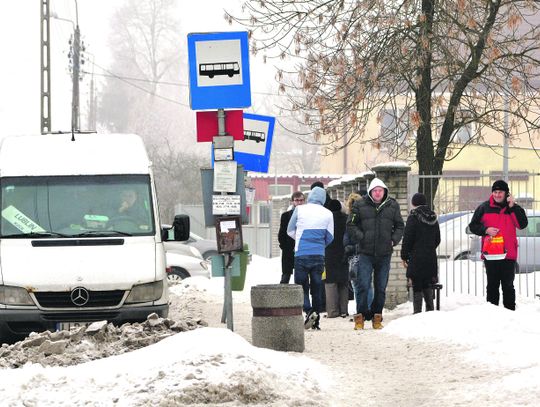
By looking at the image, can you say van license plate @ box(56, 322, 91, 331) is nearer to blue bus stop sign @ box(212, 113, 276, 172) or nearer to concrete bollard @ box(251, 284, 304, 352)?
concrete bollard @ box(251, 284, 304, 352)

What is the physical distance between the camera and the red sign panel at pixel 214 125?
11953 mm

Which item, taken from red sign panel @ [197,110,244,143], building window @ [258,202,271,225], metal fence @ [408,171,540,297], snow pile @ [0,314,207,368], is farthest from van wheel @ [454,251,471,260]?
building window @ [258,202,271,225]

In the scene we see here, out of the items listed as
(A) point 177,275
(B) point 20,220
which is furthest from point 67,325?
(A) point 177,275

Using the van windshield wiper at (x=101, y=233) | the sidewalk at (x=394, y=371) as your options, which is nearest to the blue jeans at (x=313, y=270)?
the sidewalk at (x=394, y=371)

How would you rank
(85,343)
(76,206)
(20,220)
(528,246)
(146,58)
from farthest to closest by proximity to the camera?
(146,58), (528,246), (76,206), (20,220), (85,343)

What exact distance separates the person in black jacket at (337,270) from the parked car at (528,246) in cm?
231

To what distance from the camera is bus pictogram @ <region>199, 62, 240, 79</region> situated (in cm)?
1184

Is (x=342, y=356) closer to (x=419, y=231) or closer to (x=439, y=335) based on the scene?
(x=439, y=335)

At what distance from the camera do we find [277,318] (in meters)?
11.8

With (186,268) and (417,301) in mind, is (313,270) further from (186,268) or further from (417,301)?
(186,268)

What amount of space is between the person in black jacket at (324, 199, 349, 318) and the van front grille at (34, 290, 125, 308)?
5.52 m

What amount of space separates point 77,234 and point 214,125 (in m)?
1.85

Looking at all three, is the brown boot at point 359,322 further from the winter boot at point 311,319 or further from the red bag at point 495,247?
the red bag at point 495,247

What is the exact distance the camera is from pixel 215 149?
11867 millimetres
